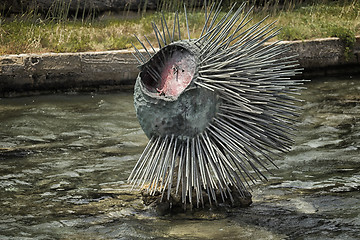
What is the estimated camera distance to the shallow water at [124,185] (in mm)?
3480

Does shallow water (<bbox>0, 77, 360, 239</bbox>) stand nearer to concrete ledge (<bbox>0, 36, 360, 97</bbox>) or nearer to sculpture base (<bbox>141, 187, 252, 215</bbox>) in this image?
sculpture base (<bbox>141, 187, 252, 215</bbox>)

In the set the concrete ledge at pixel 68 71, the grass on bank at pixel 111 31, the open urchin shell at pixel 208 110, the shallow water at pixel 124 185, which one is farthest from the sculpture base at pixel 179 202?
the grass on bank at pixel 111 31

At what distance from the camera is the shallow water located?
3.48 m

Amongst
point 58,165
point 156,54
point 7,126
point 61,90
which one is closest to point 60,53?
point 61,90

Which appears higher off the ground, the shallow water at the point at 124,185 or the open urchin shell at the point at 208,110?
the open urchin shell at the point at 208,110

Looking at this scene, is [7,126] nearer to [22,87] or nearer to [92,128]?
[92,128]

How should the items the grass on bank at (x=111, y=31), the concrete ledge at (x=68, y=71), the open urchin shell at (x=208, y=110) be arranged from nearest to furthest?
the open urchin shell at (x=208, y=110) < the concrete ledge at (x=68, y=71) < the grass on bank at (x=111, y=31)

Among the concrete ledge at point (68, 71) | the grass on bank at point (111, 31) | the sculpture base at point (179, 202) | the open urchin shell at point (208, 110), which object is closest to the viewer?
the open urchin shell at point (208, 110)

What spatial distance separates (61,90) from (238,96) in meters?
5.90

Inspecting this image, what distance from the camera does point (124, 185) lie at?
14.8 feet

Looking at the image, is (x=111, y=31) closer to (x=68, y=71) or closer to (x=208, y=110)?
(x=68, y=71)

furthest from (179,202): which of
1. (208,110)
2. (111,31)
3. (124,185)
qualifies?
(111,31)

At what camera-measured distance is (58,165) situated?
5102 millimetres

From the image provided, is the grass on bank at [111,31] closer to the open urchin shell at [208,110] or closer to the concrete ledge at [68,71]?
the concrete ledge at [68,71]
